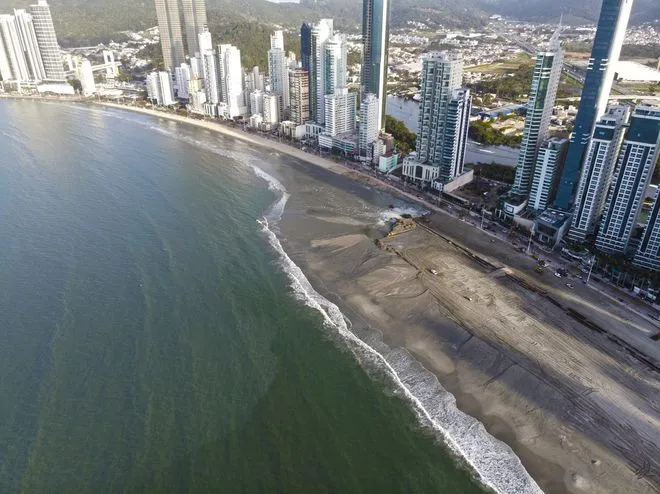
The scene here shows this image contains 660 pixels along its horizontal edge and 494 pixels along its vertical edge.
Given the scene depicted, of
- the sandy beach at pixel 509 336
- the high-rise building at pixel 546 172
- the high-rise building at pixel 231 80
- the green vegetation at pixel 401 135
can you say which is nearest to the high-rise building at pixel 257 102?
the high-rise building at pixel 231 80

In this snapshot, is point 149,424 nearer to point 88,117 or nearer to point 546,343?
point 546,343

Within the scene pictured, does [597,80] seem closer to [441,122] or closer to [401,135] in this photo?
[441,122]

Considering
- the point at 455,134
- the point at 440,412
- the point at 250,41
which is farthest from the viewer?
the point at 250,41

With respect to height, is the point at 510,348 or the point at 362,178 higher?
the point at 362,178

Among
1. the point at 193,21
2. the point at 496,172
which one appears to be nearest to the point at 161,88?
the point at 193,21

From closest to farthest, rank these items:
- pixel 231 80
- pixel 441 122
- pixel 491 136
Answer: pixel 441 122 < pixel 491 136 < pixel 231 80

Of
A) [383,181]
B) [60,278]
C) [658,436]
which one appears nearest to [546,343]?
[658,436]

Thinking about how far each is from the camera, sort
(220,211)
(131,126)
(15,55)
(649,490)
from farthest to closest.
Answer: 1. (15,55)
2. (131,126)
3. (220,211)
4. (649,490)
